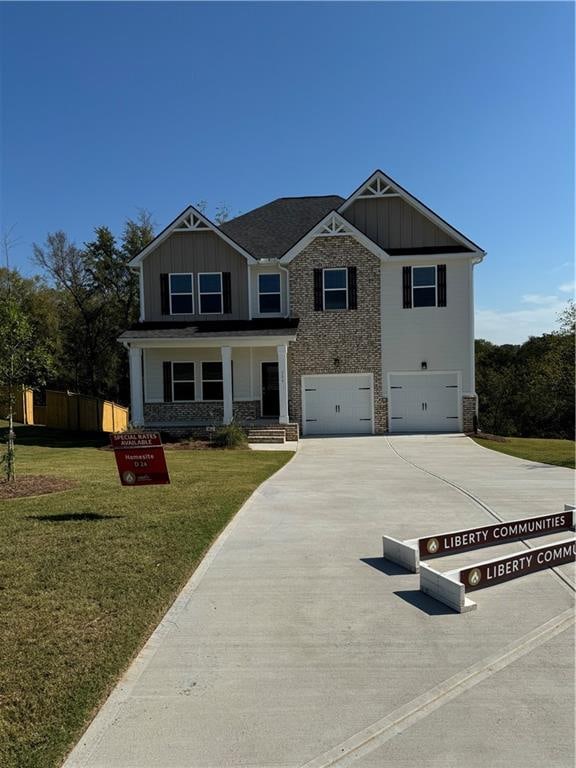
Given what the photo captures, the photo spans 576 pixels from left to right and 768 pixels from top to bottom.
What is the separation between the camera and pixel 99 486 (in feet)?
34.3

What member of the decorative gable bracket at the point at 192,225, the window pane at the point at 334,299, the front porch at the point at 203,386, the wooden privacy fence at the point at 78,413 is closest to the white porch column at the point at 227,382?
the front porch at the point at 203,386

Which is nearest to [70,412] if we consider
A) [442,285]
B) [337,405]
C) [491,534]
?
[337,405]

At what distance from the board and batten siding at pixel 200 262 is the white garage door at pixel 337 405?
4107 mm

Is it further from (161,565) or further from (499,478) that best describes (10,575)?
(499,478)

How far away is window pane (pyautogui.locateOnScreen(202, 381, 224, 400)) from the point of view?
2216 centimetres

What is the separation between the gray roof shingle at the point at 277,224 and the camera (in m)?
23.2

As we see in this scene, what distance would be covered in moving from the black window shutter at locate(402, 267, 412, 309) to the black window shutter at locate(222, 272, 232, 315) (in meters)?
6.88

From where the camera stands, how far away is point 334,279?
850 inches

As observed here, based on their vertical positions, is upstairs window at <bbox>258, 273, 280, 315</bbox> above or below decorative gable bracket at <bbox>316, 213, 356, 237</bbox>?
below

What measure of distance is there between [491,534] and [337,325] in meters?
15.6

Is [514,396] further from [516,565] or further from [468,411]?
[516,565]

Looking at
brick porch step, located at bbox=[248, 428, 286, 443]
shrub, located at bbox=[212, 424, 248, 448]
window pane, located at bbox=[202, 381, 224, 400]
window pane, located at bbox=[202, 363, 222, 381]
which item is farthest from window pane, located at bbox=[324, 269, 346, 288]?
shrub, located at bbox=[212, 424, 248, 448]

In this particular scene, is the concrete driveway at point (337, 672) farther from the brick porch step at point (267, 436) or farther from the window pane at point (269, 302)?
the window pane at point (269, 302)

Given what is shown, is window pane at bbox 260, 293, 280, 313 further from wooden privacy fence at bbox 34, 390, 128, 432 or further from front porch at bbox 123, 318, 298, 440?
wooden privacy fence at bbox 34, 390, 128, 432
